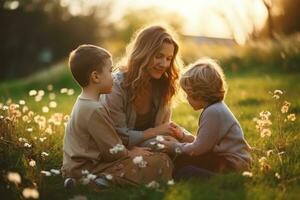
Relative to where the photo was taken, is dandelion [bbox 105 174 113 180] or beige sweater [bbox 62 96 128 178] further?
beige sweater [bbox 62 96 128 178]

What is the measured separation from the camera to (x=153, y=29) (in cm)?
551

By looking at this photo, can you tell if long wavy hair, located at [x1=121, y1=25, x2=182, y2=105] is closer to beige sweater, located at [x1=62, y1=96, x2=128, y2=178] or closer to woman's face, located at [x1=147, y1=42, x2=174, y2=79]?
woman's face, located at [x1=147, y1=42, x2=174, y2=79]

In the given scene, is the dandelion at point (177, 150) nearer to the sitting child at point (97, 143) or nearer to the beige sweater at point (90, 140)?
the sitting child at point (97, 143)

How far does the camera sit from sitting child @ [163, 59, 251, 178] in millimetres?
4812

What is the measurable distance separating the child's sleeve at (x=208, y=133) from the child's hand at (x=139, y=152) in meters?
0.39

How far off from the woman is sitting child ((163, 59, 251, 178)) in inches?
19.3

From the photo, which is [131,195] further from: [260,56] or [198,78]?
[260,56]

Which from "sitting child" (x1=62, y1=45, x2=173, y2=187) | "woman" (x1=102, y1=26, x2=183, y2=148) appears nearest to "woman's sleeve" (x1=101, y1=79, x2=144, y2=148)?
"woman" (x1=102, y1=26, x2=183, y2=148)

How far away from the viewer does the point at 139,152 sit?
493cm

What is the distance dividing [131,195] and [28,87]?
12.1 metres

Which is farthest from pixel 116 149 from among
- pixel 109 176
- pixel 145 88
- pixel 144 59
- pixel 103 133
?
pixel 145 88

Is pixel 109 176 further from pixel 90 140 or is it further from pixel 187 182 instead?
pixel 187 182

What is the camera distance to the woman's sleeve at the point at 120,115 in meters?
5.39

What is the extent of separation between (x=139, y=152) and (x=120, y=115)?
643 mm
